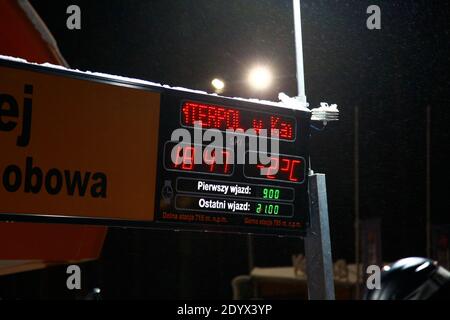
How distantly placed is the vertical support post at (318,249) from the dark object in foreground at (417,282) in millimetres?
7064

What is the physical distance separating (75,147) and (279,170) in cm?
282

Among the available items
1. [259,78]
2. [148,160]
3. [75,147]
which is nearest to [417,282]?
[75,147]

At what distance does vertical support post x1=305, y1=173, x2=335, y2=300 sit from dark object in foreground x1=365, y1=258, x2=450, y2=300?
23.2 ft

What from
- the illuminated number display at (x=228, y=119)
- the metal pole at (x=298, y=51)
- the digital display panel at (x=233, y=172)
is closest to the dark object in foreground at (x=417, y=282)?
the digital display panel at (x=233, y=172)

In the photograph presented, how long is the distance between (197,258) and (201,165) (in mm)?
34925

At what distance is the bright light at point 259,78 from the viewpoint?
15.4 meters

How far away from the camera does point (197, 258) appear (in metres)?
44.3

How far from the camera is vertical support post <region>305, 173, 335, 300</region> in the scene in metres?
9.90

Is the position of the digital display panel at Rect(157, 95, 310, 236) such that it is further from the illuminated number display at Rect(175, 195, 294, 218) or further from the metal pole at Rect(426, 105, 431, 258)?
the metal pole at Rect(426, 105, 431, 258)

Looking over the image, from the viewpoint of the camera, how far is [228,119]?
33.1ft

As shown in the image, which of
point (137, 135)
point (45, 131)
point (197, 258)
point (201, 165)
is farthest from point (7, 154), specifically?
point (197, 258)

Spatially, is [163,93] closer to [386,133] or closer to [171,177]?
[171,177]
